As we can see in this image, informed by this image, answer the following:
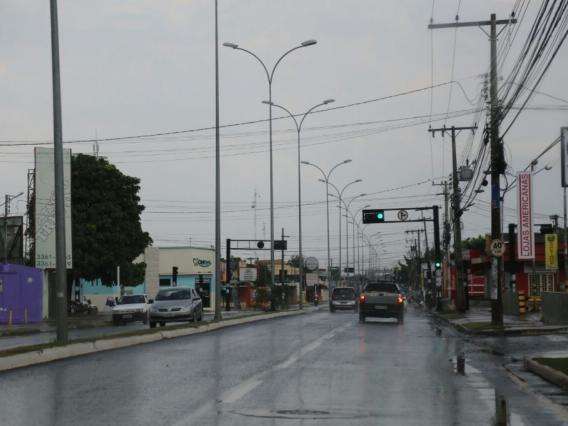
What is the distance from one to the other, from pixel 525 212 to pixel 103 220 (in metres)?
28.5

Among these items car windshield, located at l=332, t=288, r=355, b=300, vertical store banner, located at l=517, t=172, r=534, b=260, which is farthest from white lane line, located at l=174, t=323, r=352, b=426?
car windshield, located at l=332, t=288, r=355, b=300

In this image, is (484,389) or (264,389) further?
(484,389)

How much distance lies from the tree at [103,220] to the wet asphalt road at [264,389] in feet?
130

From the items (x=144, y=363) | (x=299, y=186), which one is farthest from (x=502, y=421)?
(x=299, y=186)

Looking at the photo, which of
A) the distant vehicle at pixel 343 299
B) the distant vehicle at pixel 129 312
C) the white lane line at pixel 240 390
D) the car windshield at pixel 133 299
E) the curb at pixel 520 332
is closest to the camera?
the white lane line at pixel 240 390

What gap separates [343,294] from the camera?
2603 inches

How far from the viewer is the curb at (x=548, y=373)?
13523mm

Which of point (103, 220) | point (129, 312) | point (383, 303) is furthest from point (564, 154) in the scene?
point (103, 220)

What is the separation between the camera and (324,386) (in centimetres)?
1313

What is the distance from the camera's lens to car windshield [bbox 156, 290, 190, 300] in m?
38.8

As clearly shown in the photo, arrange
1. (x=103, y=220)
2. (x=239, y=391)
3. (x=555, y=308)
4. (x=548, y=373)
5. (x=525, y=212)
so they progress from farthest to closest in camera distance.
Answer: (x=103, y=220) → (x=525, y=212) → (x=555, y=308) → (x=548, y=373) → (x=239, y=391)

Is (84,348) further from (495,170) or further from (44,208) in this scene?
(44,208)

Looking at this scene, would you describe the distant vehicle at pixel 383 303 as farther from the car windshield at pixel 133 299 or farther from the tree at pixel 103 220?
the tree at pixel 103 220

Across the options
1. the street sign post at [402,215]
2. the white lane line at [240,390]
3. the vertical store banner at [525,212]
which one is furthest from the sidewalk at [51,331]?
the street sign post at [402,215]
